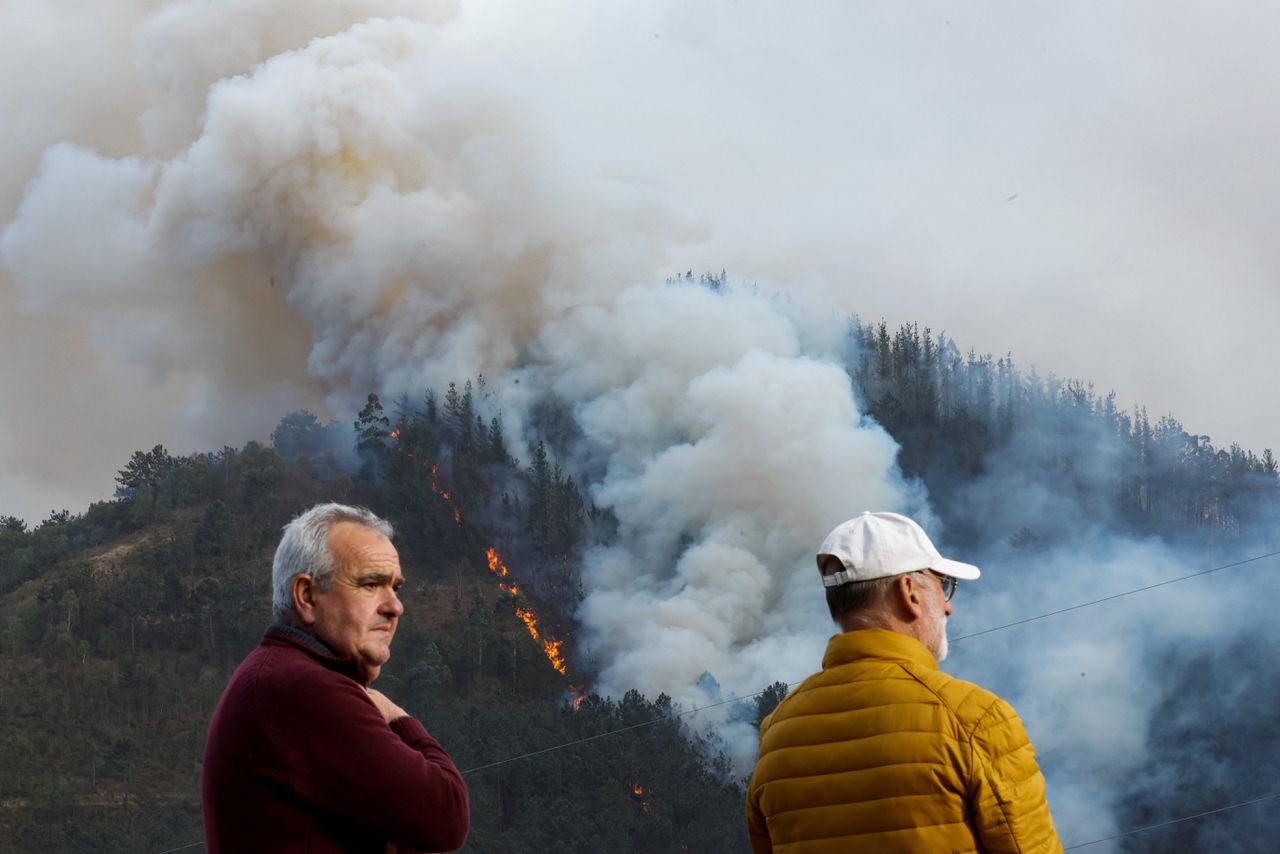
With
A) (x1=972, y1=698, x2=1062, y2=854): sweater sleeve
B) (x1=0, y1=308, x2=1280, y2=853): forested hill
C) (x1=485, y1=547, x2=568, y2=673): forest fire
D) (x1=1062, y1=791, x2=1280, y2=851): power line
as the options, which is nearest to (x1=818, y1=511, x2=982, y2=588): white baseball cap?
(x1=972, y1=698, x2=1062, y2=854): sweater sleeve

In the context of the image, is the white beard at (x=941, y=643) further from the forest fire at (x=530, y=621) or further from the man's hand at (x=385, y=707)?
the forest fire at (x=530, y=621)

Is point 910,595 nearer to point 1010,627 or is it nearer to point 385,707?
point 385,707

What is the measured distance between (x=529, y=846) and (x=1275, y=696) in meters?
28.3

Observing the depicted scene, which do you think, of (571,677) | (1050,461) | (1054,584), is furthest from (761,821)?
(1050,461)

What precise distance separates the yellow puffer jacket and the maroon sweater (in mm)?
869

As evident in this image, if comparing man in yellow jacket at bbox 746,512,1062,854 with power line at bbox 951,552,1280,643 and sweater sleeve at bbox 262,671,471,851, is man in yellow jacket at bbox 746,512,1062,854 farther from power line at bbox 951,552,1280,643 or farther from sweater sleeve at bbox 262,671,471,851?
power line at bbox 951,552,1280,643

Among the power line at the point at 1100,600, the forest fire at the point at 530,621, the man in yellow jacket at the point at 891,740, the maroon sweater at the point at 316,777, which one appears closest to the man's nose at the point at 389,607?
the maroon sweater at the point at 316,777

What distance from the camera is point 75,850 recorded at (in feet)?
151

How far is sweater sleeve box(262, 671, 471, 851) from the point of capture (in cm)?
290

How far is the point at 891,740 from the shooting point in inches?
124

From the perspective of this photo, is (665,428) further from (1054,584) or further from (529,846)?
(529,846)

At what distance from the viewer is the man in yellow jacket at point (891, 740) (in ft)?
9.92

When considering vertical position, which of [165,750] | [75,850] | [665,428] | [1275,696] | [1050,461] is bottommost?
[1275,696]

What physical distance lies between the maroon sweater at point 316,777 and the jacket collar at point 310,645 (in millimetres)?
95
